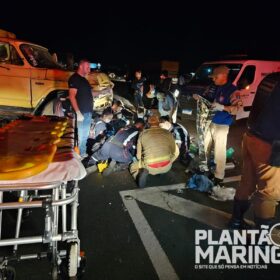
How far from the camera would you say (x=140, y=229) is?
3.46 meters

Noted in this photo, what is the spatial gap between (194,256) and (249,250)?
673mm

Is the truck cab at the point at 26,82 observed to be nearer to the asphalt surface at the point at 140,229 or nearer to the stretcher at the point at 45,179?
the asphalt surface at the point at 140,229

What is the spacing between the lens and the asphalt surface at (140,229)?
2788mm

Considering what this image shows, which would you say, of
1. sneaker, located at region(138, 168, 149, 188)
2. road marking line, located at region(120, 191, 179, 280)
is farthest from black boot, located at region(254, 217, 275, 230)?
sneaker, located at region(138, 168, 149, 188)

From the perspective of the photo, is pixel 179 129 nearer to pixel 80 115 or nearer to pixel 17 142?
pixel 80 115

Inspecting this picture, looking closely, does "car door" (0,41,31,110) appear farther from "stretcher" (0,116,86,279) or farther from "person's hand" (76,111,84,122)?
"stretcher" (0,116,86,279)

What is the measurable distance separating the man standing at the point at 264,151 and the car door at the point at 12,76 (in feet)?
19.5

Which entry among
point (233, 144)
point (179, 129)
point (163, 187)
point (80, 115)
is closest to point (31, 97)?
point (80, 115)

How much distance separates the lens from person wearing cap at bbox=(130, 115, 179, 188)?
4.49 metres

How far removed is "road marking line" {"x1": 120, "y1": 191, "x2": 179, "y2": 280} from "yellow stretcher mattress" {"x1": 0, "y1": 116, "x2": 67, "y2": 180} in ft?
5.08

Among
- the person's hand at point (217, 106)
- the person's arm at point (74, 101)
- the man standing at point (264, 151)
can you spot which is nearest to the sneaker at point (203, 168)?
the person's hand at point (217, 106)

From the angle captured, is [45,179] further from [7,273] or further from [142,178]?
[142,178]

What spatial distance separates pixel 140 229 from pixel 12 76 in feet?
18.4

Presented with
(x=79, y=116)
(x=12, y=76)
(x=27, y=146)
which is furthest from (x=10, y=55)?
(x=27, y=146)
